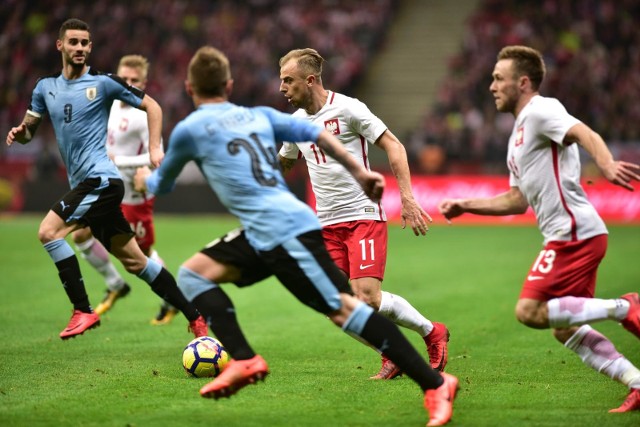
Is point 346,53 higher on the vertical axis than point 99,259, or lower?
higher

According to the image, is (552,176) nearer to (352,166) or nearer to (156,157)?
(352,166)

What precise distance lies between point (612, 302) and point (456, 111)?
21.6 m

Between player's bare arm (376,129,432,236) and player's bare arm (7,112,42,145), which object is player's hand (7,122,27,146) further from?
player's bare arm (376,129,432,236)

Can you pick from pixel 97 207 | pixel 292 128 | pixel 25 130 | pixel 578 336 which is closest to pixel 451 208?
pixel 578 336

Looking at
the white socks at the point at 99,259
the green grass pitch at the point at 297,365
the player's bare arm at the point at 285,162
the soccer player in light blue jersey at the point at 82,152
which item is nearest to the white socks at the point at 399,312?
the green grass pitch at the point at 297,365

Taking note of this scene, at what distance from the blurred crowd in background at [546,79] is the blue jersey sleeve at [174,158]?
18.4m

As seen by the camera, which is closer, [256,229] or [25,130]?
[256,229]

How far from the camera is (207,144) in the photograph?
18.3ft

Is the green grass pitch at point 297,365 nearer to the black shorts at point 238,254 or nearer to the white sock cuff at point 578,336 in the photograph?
the white sock cuff at point 578,336

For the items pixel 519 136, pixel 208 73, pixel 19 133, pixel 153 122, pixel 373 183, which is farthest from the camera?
pixel 19 133

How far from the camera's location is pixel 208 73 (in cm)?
557

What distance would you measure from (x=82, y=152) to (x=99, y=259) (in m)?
2.79

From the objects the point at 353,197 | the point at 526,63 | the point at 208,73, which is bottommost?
the point at 353,197

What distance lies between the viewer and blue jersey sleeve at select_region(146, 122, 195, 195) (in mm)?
5570
